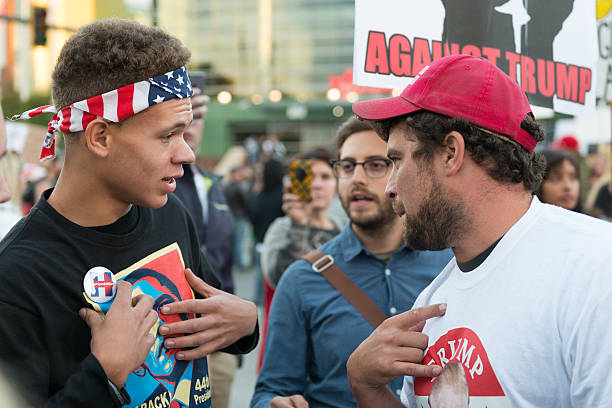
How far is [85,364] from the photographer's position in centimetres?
165

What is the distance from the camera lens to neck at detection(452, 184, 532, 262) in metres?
1.90

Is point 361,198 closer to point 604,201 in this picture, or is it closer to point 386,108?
point 386,108

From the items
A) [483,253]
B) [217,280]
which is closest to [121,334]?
[217,280]

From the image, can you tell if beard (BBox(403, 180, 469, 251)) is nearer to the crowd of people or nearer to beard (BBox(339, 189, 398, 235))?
the crowd of people

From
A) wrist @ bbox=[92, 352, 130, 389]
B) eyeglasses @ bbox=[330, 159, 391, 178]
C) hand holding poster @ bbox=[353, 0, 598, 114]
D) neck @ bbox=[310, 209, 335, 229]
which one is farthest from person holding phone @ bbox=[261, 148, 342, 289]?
wrist @ bbox=[92, 352, 130, 389]

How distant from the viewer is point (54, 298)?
1.72 metres

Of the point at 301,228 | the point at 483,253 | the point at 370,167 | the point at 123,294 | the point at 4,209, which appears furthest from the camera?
the point at 301,228

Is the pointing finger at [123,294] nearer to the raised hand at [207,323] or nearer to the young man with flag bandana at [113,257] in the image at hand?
the young man with flag bandana at [113,257]

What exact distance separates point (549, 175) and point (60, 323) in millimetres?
4620

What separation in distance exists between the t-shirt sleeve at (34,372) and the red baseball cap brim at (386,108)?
46.0 inches

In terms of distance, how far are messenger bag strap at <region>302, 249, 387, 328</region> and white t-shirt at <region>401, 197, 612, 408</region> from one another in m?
0.78

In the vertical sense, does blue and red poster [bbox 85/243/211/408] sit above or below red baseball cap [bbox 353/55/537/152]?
below

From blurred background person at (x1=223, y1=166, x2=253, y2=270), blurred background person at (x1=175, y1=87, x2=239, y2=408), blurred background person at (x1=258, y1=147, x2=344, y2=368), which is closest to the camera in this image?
blurred background person at (x1=175, y1=87, x2=239, y2=408)

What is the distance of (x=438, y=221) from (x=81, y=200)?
1.13 meters
